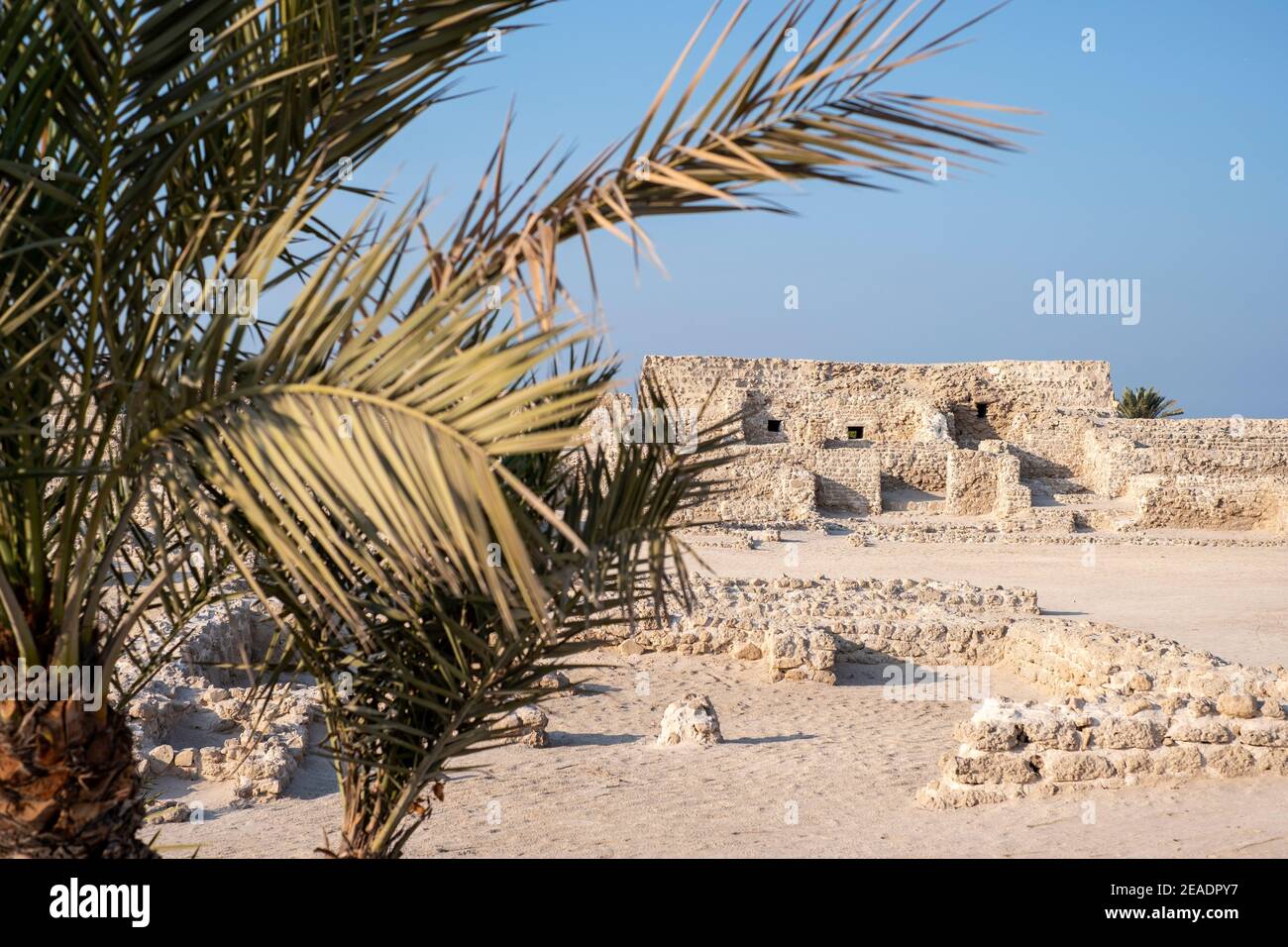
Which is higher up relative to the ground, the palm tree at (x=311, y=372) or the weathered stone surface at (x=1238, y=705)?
the palm tree at (x=311, y=372)

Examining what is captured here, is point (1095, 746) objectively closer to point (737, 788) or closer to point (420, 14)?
point (737, 788)

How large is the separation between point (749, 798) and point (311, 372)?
18.3 ft

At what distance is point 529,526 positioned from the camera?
2279 mm

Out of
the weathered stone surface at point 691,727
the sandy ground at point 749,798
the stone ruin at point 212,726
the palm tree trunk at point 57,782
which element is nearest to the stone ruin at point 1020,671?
the sandy ground at point 749,798

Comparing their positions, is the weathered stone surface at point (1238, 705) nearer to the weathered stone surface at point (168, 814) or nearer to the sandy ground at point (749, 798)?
the sandy ground at point (749, 798)

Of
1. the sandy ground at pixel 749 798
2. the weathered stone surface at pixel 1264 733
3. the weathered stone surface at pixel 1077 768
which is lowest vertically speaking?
the sandy ground at pixel 749 798

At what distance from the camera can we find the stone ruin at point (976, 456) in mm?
22516

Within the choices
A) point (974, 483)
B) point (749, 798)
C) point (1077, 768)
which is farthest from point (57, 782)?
point (974, 483)

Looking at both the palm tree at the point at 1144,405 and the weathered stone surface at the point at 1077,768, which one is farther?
the palm tree at the point at 1144,405

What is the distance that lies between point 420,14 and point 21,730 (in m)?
1.89

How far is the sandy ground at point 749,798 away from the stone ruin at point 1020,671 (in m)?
0.18

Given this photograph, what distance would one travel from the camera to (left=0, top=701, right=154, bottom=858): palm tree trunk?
8.38 ft

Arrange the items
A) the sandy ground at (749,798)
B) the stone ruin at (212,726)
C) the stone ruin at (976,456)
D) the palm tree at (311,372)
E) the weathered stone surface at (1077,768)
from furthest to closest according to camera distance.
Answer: the stone ruin at (976,456), the stone ruin at (212,726), the weathered stone surface at (1077,768), the sandy ground at (749,798), the palm tree at (311,372)

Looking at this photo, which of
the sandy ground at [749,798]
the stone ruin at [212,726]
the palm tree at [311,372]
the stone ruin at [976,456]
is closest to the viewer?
the palm tree at [311,372]
